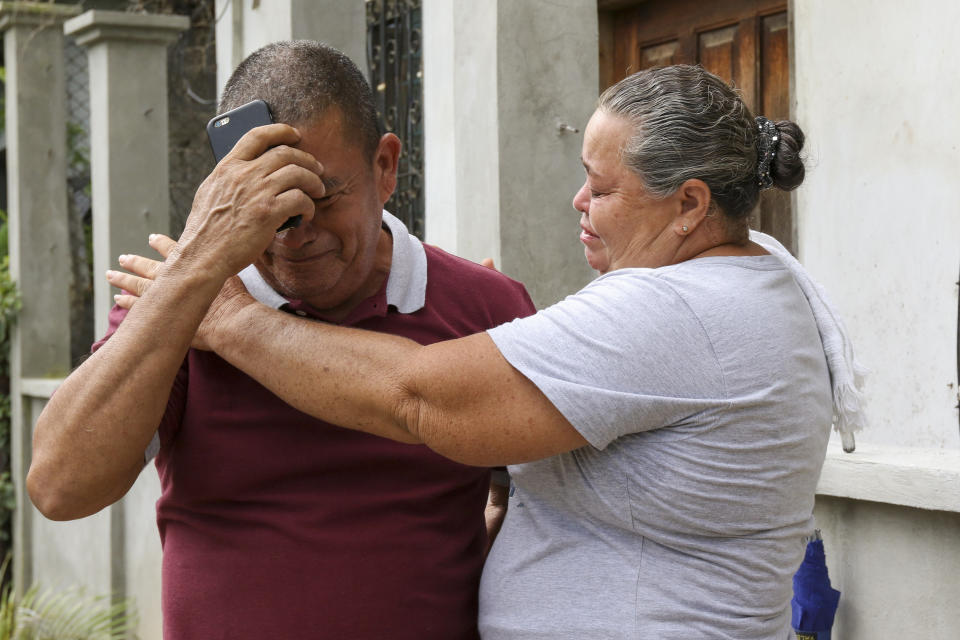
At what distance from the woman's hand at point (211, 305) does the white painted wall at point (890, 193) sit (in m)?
2.52

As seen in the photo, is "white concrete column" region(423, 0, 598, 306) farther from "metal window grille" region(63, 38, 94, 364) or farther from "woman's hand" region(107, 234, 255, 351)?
"metal window grille" region(63, 38, 94, 364)

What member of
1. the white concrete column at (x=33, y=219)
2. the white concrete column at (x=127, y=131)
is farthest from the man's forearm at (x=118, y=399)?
the white concrete column at (x=33, y=219)

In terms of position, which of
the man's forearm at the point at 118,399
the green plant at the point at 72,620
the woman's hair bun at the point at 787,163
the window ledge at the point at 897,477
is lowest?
the green plant at the point at 72,620

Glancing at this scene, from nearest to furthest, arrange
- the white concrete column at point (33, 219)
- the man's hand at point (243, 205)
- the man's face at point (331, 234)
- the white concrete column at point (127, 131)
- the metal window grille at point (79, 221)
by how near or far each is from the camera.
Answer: the man's hand at point (243, 205)
the man's face at point (331, 234)
the white concrete column at point (127, 131)
the white concrete column at point (33, 219)
the metal window grille at point (79, 221)

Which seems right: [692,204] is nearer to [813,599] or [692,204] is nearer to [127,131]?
[813,599]

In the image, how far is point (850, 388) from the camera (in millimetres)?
1994

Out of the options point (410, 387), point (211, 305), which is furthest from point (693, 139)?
point (211, 305)

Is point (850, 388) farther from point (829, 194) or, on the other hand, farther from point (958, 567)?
point (829, 194)

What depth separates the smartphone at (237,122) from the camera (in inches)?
80.7

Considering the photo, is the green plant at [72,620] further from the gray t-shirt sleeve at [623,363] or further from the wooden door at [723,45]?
the gray t-shirt sleeve at [623,363]

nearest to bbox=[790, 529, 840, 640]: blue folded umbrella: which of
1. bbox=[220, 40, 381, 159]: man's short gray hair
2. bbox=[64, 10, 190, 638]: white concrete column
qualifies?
bbox=[220, 40, 381, 159]: man's short gray hair

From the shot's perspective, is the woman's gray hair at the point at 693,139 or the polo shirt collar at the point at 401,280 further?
the polo shirt collar at the point at 401,280

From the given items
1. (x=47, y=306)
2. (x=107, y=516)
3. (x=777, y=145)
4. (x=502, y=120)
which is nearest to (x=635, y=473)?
(x=777, y=145)

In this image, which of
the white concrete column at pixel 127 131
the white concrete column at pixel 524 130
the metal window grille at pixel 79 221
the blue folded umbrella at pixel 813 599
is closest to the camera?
the blue folded umbrella at pixel 813 599
